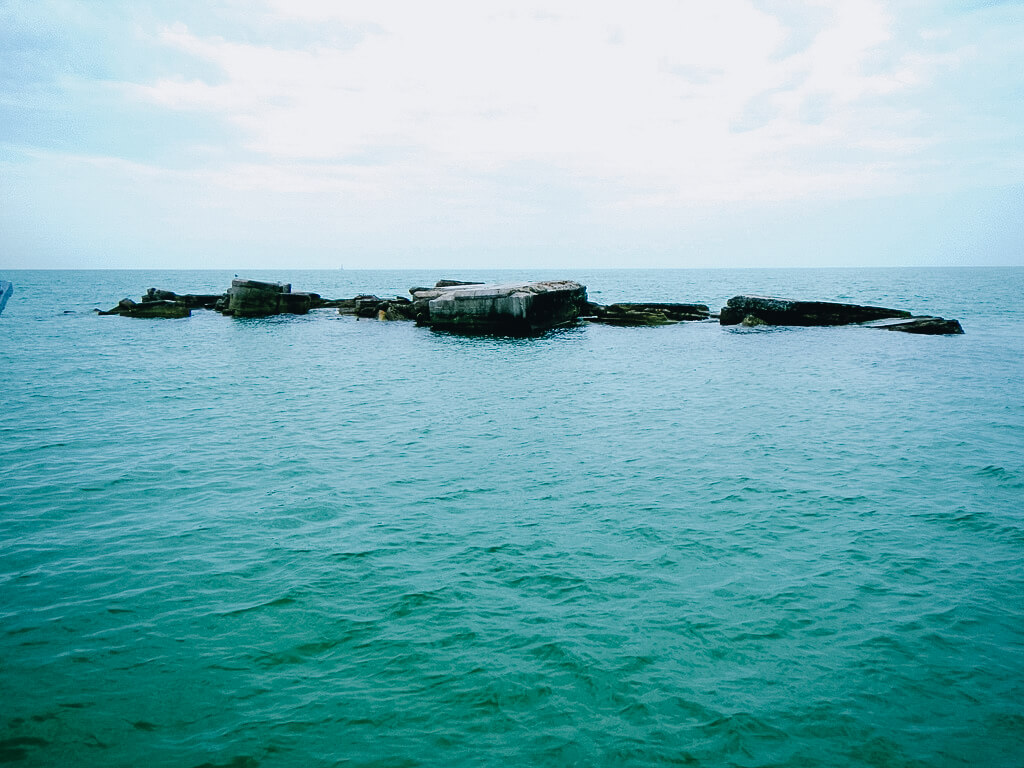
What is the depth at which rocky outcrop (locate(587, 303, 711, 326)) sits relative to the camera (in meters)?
38.5

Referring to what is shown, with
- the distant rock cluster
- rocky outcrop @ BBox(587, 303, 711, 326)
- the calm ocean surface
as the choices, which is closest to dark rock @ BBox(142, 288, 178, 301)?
the distant rock cluster

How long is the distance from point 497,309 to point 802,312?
1781 cm

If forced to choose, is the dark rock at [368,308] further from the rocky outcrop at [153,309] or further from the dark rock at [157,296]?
the dark rock at [157,296]

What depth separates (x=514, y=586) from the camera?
6.59m

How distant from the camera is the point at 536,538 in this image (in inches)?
307

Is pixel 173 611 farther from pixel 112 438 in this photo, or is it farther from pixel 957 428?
pixel 957 428

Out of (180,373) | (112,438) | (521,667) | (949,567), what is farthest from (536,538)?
(180,373)

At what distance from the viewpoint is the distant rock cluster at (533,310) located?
3189 centimetres

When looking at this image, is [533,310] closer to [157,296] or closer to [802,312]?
[802,312]

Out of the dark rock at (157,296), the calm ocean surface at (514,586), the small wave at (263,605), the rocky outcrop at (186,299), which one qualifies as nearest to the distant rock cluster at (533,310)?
the dark rock at (157,296)

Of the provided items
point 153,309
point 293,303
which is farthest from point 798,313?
point 153,309

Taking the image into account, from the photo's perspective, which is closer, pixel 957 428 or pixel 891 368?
pixel 957 428

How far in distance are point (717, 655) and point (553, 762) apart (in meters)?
1.90

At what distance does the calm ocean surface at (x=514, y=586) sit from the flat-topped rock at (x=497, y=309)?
16.9m
